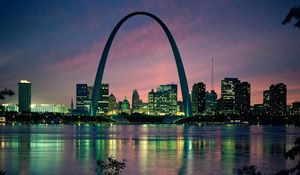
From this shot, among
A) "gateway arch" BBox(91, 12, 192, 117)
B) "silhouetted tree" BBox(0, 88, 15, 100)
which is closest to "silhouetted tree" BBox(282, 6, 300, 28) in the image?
"silhouetted tree" BBox(0, 88, 15, 100)

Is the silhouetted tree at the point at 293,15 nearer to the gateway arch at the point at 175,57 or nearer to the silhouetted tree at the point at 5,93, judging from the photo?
the silhouetted tree at the point at 5,93

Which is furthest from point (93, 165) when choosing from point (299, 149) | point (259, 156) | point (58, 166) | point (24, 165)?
point (299, 149)

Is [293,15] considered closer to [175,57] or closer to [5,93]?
[5,93]

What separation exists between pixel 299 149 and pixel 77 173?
34.8 meters

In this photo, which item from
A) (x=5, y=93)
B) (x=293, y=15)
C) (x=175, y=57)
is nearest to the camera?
(x=293, y=15)

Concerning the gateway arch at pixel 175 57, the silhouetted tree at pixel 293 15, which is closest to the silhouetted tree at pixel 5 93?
the silhouetted tree at pixel 293 15

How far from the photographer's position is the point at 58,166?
46.9 metres

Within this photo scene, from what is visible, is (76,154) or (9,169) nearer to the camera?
(9,169)

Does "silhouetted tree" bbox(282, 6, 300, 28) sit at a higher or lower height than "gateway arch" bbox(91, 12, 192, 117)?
lower

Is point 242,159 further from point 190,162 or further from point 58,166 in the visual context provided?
point 58,166

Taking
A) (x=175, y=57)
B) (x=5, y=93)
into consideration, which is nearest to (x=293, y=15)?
(x=5, y=93)

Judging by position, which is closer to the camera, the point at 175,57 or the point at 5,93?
the point at 5,93

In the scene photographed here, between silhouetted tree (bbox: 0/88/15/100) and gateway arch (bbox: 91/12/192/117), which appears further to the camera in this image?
gateway arch (bbox: 91/12/192/117)

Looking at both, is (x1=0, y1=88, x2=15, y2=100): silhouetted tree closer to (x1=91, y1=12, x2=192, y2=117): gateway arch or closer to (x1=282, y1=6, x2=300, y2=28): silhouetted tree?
(x1=282, y1=6, x2=300, y2=28): silhouetted tree
